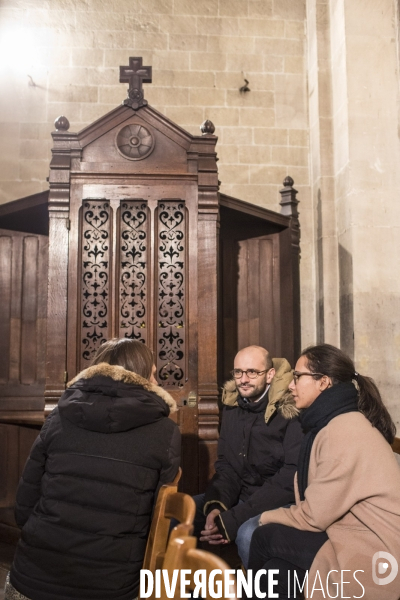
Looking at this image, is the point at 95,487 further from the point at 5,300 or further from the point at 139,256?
the point at 5,300

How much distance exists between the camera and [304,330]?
6.18m

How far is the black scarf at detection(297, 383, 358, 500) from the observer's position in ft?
8.79

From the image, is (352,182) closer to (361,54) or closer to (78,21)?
(361,54)

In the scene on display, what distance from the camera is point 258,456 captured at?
3.45 m

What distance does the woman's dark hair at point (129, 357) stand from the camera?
2529 millimetres

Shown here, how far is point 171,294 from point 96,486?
7.84 ft

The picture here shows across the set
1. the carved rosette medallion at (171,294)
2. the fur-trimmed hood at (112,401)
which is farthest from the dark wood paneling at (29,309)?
the fur-trimmed hood at (112,401)

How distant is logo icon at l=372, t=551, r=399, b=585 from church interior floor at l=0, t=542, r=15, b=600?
8.72 ft

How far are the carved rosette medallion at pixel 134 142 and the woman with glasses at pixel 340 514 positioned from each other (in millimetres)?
2546

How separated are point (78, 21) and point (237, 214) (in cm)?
298

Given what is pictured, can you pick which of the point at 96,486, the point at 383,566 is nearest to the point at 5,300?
the point at 96,486

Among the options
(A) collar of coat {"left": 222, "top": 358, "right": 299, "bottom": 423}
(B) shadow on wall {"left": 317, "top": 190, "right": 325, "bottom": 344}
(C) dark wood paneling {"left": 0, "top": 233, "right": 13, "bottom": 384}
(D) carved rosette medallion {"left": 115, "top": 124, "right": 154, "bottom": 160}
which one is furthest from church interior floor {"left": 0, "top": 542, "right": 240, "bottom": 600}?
(D) carved rosette medallion {"left": 115, "top": 124, "right": 154, "bottom": 160}

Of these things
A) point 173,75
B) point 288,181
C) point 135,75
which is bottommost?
point 288,181

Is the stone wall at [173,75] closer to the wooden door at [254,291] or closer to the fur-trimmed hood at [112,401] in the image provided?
the wooden door at [254,291]
